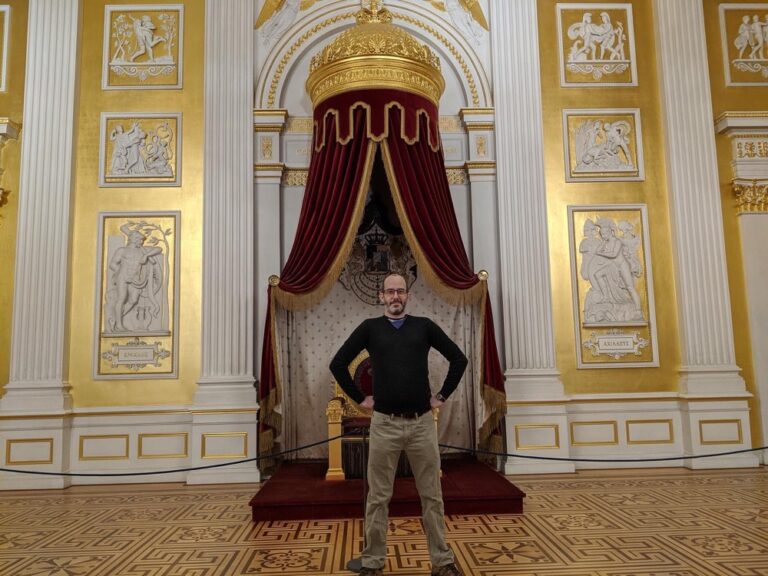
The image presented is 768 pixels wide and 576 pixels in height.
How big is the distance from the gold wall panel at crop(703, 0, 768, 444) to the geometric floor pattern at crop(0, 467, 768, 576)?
1352 millimetres

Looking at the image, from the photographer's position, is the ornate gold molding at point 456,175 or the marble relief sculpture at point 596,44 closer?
the ornate gold molding at point 456,175

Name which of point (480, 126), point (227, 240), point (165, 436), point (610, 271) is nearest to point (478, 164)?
point (480, 126)

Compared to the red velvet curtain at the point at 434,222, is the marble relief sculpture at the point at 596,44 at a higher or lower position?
higher

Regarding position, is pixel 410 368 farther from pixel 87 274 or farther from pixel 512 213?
pixel 87 274

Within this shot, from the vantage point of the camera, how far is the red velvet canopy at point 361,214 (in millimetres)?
5051

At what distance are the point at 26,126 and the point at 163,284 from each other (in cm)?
192

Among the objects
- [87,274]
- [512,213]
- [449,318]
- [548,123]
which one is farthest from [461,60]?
[87,274]

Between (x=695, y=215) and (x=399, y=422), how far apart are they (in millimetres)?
4364

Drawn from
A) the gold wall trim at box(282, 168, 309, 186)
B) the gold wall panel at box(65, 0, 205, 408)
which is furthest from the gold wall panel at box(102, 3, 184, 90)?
the gold wall trim at box(282, 168, 309, 186)

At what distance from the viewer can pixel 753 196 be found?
6.08 m

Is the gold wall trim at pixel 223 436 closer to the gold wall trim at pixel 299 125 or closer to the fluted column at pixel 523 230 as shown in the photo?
the fluted column at pixel 523 230

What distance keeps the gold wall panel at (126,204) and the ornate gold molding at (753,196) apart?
203 inches

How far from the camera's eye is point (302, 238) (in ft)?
16.8

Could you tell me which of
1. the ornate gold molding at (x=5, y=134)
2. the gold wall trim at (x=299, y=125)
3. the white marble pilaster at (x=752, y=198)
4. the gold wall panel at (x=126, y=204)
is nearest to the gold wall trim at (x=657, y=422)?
the white marble pilaster at (x=752, y=198)
